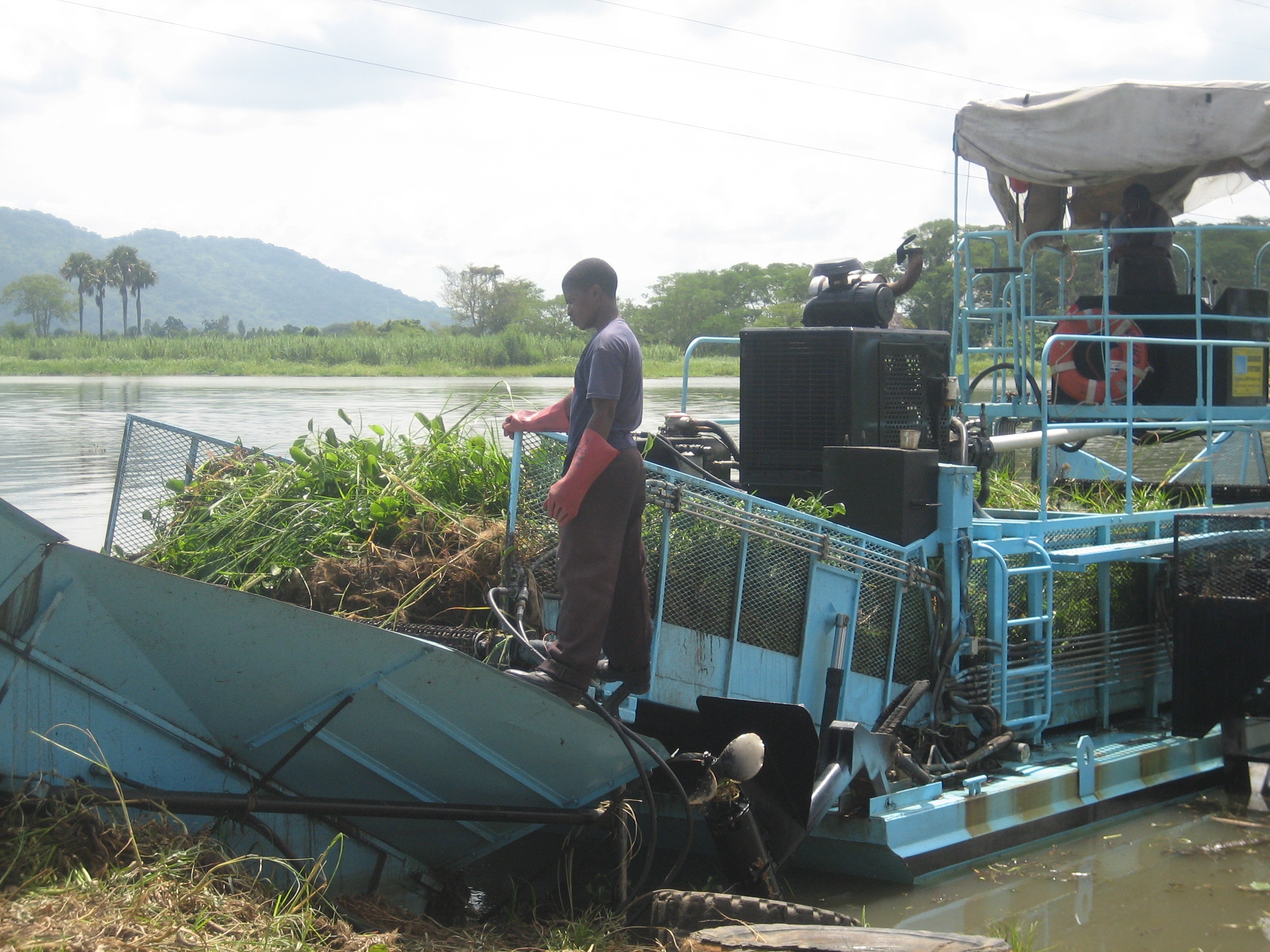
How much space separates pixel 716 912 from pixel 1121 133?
5543 mm

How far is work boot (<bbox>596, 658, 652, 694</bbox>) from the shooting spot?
417 centimetres

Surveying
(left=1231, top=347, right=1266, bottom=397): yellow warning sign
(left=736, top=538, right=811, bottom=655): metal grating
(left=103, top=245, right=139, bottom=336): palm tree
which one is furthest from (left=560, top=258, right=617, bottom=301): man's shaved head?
(left=103, top=245, right=139, bottom=336): palm tree

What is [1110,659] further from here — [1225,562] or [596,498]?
[596,498]

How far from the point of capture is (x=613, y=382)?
151 inches

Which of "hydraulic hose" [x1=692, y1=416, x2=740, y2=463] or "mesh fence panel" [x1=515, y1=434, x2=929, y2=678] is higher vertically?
"hydraulic hose" [x1=692, y1=416, x2=740, y2=463]

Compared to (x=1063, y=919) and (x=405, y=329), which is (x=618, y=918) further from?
(x=405, y=329)

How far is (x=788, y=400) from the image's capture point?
6281mm

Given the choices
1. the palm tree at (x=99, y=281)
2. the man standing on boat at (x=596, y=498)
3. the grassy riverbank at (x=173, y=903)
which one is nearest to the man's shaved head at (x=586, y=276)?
the man standing on boat at (x=596, y=498)

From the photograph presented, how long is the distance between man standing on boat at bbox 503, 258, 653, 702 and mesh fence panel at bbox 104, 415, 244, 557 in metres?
2.26

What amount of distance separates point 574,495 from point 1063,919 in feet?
9.25

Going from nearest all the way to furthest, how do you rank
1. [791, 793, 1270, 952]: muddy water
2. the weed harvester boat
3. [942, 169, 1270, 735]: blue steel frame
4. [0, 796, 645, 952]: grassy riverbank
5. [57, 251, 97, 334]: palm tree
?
[0, 796, 645, 952]: grassy riverbank
the weed harvester boat
[791, 793, 1270, 952]: muddy water
[942, 169, 1270, 735]: blue steel frame
[57, 251, 97, 334]: palm tree

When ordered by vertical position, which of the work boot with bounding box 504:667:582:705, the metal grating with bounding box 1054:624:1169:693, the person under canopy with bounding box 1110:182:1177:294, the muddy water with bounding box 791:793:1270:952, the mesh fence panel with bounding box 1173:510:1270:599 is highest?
the person under canopy with bounding box 1110:182:1177:294

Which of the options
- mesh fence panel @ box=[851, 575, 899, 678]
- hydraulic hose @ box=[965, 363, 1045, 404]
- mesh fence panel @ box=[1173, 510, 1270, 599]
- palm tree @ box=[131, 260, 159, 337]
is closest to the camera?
mesh fence panel @ box=[851, 575, 899, 678]

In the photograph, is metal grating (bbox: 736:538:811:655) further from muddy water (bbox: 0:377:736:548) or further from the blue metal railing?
the blue metal railing
